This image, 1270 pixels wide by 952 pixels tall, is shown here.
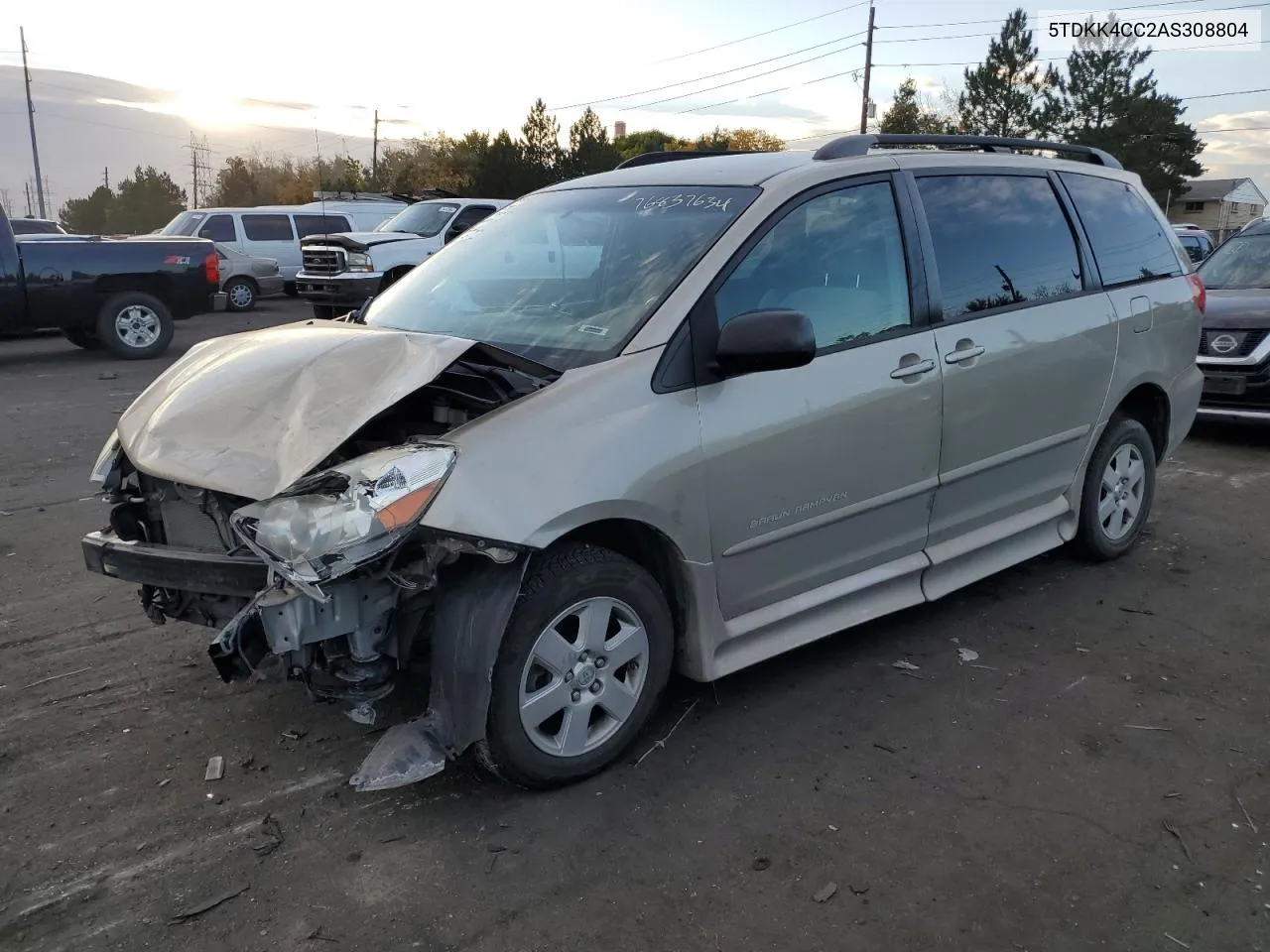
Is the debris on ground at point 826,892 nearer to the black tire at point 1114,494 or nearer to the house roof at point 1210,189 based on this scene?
the black tire at point 1114,494

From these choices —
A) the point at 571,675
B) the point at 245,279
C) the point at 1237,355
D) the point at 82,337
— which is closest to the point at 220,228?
the point at 245,279

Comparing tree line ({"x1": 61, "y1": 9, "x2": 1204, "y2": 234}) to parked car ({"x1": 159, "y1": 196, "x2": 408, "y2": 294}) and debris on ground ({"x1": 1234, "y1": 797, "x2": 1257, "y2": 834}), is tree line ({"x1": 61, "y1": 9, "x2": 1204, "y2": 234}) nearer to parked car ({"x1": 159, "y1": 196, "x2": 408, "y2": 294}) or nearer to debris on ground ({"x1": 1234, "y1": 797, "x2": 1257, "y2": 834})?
parked car ({"x1": 159, "y1": 196, "x2": 408, "y2": 294})

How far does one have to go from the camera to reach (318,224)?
71.3 ft

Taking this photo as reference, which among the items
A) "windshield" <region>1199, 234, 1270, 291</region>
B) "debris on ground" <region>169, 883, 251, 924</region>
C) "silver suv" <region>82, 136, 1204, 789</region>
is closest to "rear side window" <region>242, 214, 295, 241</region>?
"windshield" <region>1199, 234, 1270, 291</region>

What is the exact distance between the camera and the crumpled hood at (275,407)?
308 centimetres

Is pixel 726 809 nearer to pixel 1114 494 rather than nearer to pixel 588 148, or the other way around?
pixel 1114 494

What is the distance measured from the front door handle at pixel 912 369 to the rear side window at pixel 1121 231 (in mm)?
1580

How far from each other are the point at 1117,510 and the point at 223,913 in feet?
14.9

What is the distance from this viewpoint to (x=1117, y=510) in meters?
5.33

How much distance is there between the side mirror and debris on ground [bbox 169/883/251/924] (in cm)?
210

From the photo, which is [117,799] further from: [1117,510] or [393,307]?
[1117,510]

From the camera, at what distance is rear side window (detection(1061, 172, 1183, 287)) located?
506 cm

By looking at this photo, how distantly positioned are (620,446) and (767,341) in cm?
59

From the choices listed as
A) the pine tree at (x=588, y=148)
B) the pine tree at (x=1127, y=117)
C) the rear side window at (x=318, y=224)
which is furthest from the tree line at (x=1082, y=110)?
the rear side window at (x=318, y=224)
